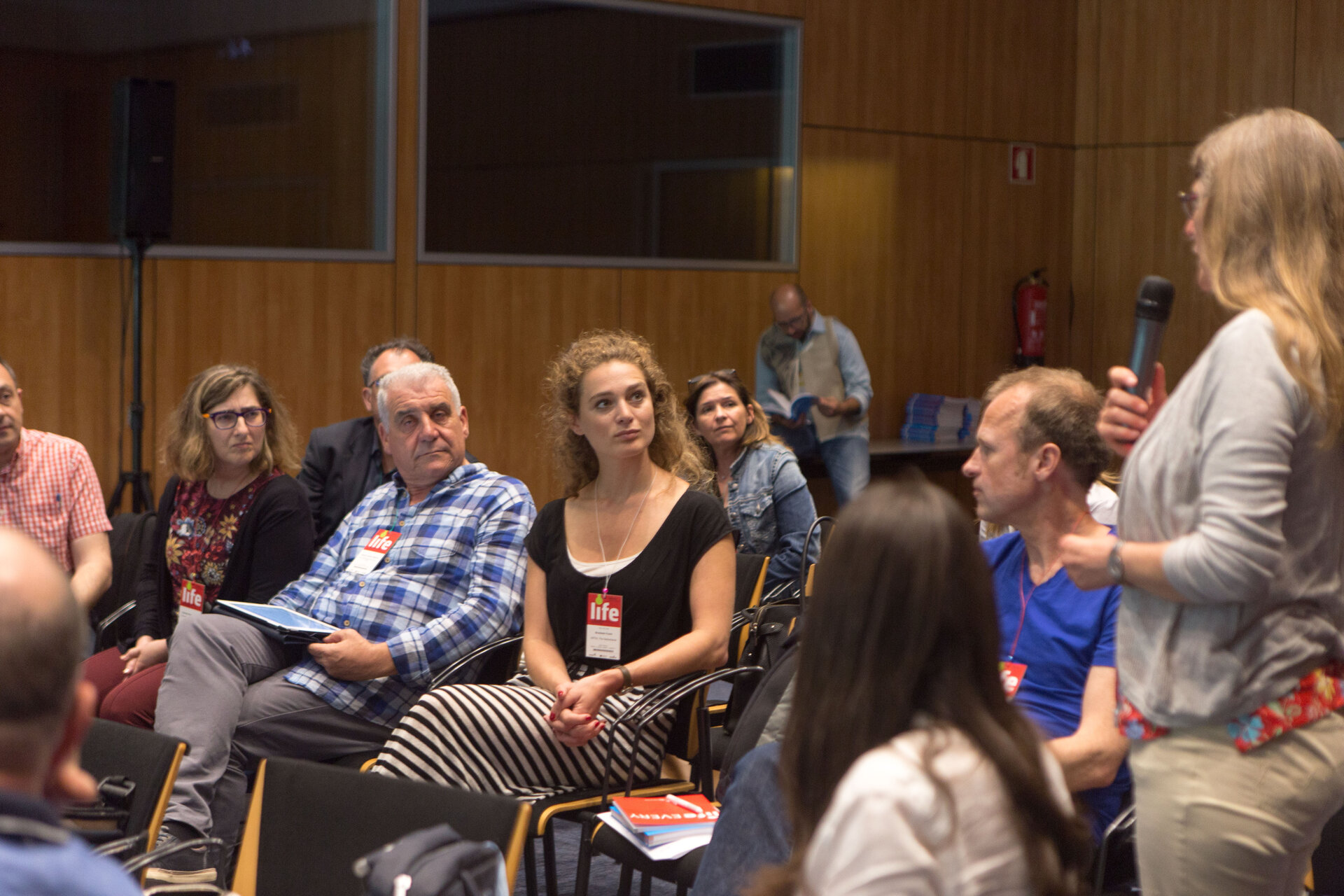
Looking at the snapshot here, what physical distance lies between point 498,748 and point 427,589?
0.60 meters

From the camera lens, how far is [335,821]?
78.3 inches

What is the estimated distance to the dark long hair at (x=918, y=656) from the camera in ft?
4.03

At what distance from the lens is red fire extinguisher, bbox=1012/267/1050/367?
33.0 feet

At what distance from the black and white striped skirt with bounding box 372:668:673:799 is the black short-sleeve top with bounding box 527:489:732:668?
18cm

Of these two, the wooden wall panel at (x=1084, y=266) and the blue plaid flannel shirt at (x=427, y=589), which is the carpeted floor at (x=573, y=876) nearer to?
the blue plaid flannel shirt at (x=427, y=589)

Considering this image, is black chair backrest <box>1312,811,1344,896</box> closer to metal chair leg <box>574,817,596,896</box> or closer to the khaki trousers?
the khaki trousers

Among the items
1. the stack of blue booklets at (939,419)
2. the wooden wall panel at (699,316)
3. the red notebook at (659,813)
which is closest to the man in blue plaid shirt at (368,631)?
the red notebook at (659,813)

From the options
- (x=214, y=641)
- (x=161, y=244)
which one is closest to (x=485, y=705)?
(x=214, y=641)

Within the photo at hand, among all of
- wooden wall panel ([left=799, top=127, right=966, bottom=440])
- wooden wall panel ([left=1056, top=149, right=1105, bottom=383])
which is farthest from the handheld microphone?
wooden wall panel ([left=1056, top=149, right=1105, bottom=383])

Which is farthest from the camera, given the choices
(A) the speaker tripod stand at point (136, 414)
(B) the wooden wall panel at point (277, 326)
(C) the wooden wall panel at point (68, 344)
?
(B) the wooden wall panel at point (277, 326)

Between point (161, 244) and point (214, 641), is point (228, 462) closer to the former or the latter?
point (214, 641)

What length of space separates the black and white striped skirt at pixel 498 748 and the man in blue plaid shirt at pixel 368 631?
0.35 meters

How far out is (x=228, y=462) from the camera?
383cm

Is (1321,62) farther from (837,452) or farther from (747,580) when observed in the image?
(747,580)
